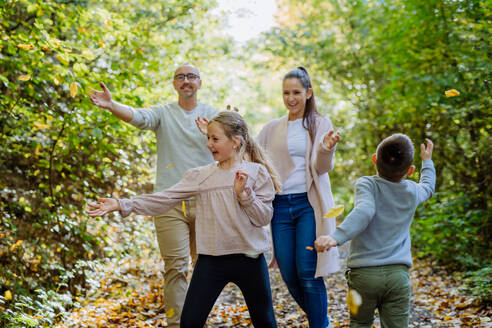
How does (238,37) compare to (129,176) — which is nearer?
(129,176)

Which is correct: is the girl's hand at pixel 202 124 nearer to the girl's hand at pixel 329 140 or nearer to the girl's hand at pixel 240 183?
the girl's hand at pixel 329 140

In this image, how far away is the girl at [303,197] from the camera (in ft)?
11.9

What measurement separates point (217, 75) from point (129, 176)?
3947 millimetres

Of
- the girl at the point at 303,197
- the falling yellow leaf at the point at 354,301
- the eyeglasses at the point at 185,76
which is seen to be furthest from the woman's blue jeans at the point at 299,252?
the eyeglasses at the point at 185,76

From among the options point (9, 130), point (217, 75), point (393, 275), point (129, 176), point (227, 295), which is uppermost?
point (217, 75)

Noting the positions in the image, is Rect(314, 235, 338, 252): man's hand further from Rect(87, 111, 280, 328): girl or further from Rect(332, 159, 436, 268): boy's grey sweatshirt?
Rect(87, 111, 280, 328): girl

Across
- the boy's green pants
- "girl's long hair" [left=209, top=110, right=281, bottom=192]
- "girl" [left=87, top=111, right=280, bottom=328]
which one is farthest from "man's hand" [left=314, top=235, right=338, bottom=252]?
"girl's long hair" [left=209, top=110, right=281, bottom=192]

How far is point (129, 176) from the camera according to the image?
7.32 meters

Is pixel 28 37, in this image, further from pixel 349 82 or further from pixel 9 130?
pixel 349 82

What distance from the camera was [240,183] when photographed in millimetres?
2912

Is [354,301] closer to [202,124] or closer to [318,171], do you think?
[318,171]

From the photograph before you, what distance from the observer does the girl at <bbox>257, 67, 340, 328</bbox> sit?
11.9 ft

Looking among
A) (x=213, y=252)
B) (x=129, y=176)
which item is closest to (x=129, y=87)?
(x=129, y=176)

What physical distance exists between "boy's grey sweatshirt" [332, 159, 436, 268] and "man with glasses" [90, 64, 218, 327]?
1.72 m
